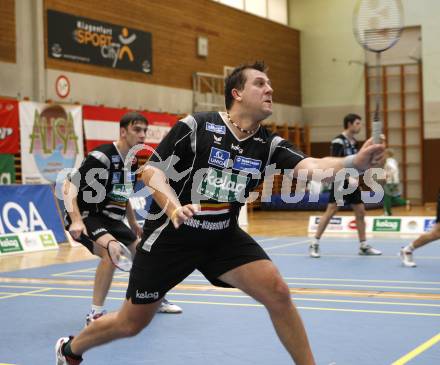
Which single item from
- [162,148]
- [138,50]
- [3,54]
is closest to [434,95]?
[138,50]

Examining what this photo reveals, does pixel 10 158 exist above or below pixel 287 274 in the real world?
above

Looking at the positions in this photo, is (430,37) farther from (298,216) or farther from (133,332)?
(133,332)

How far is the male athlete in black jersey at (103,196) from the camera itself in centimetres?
620

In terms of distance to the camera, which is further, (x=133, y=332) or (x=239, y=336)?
(x=239, y=336)

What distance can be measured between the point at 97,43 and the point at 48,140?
3.10 meters

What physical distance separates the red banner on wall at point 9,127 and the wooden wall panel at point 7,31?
1110mm

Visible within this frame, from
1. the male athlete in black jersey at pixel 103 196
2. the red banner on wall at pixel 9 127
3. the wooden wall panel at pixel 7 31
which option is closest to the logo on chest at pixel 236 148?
the male athlete in black jersey at pixel 103 196

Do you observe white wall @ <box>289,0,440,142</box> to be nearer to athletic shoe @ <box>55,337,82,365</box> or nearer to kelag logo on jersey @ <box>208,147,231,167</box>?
kelag logo on jersey @ <box>208,147,231,167</box>

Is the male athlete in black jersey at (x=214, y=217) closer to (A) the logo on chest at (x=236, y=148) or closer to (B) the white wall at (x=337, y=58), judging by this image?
(A) the logo on chest at (x=236, y=148)

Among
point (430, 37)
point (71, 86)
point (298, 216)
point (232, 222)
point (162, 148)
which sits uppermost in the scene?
point (430, 37)

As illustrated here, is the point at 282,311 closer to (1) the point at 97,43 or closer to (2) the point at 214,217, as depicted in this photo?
(2) the point at 214,217

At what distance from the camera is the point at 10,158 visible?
15586 millimetres

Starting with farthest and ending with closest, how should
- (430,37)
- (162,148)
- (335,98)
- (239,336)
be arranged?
(335,98), (430,37), (239,336), (162,148)

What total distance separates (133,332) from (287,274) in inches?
220
